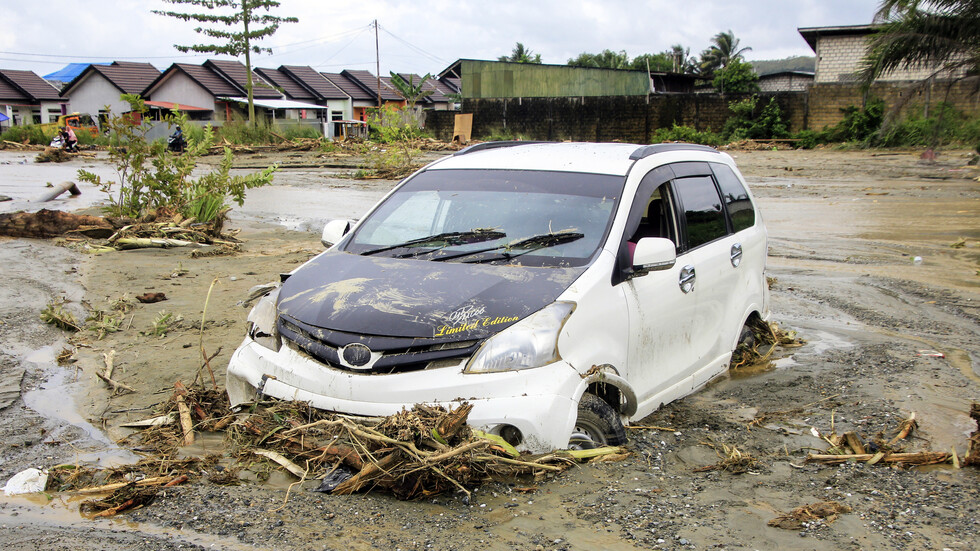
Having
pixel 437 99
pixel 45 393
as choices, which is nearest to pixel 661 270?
pixel 45 393

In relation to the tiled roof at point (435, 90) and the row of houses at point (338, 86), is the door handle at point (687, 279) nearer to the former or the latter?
the row of houses at point (338, 86)

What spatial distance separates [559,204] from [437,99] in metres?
67.4

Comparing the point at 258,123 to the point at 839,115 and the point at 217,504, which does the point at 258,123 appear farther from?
the point at 217,504

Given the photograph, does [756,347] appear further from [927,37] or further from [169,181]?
[927,37]

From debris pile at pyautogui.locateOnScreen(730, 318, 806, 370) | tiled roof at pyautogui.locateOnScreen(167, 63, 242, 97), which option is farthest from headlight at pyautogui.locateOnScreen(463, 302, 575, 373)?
tiled roof at pyautogui.locateOnScreen(167, 63, 242, 97)

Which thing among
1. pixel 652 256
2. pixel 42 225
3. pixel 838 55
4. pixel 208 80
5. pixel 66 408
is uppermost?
pixel 208 80

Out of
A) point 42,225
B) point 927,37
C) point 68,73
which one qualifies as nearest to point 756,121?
point 927,37

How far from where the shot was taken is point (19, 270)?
8711 millimetres

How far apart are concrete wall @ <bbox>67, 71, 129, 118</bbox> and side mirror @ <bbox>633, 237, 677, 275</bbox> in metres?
65.0

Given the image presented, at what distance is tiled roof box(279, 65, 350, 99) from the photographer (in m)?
65.0

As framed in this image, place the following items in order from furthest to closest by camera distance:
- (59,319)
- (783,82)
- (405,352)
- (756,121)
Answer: (783,82) → (756,121) → (59,319) → (405,352)

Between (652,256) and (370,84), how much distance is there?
6992 cm

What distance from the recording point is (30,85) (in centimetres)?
6725

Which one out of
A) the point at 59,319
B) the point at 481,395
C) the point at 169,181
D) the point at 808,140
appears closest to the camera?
the point at 481,395
